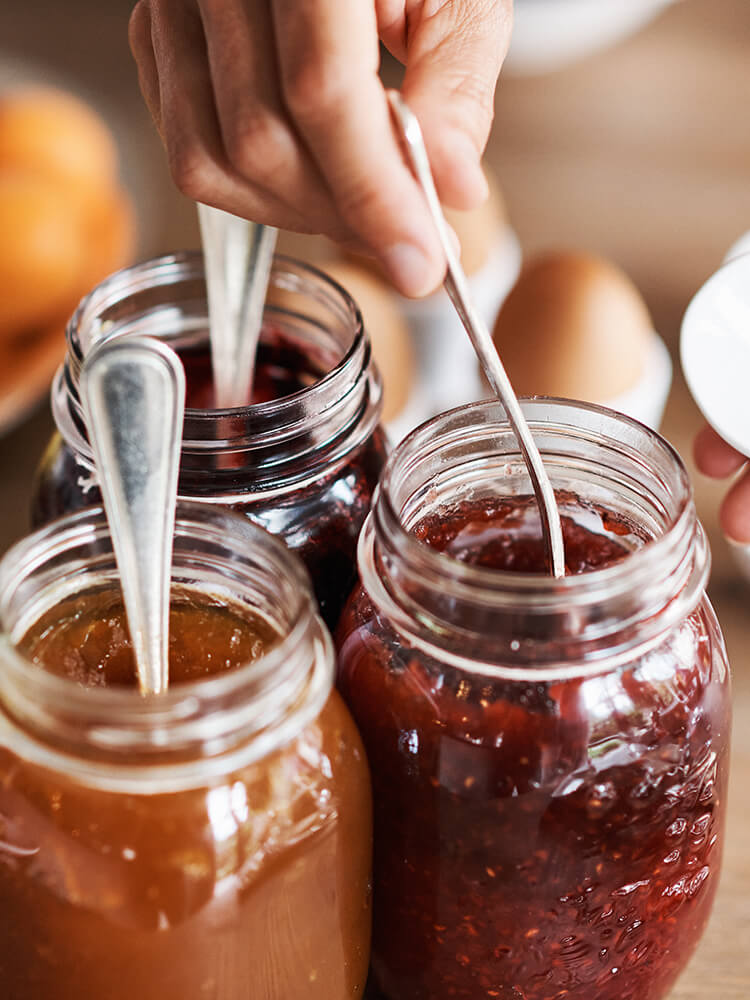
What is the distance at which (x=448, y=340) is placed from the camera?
110cm

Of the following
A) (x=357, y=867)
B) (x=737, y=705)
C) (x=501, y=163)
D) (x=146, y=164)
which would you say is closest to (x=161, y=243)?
(x=146, y=164)

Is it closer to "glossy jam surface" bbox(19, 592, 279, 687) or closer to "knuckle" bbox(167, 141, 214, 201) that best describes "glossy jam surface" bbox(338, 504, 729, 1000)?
"glossy jam surface" bbox(19, 592, 279, 687)

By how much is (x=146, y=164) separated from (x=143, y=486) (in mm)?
1064

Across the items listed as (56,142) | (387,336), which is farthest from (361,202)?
(56,142)

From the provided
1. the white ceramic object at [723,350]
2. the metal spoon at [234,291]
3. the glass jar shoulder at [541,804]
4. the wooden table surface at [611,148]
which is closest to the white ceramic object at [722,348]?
the white ceramic object at [723,350]

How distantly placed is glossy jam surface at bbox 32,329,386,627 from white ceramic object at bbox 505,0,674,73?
33.9 inches

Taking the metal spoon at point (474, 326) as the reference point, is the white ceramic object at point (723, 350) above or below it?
below

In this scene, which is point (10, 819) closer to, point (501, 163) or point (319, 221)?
point (319, 221)

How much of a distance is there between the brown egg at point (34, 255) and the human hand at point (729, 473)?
70 cm

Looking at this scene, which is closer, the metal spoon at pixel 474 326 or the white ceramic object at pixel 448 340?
the metal spoon at pixel 474 326

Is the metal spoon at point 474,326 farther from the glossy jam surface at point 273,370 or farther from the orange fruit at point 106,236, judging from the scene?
the orange fruit at point 106,236

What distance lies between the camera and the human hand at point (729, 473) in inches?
29.8

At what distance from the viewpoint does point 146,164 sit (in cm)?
142

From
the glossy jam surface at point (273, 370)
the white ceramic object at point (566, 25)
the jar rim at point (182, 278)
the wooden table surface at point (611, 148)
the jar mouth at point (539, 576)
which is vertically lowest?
the wooden table surface at point (611, 148)
